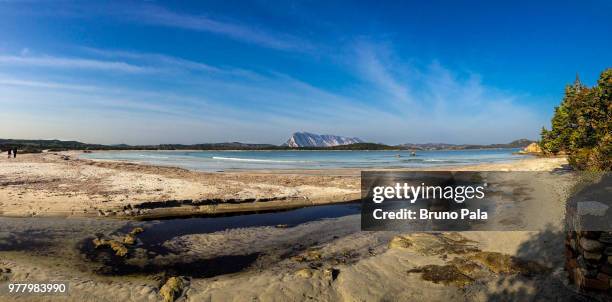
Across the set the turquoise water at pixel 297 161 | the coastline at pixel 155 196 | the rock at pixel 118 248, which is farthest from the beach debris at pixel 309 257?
the turquoise water at pixel 297 161

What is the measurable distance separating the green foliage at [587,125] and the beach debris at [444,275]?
366 inches

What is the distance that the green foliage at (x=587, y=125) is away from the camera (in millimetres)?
13367

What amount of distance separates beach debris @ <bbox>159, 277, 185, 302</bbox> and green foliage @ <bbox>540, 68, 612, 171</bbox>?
1586 centimetres

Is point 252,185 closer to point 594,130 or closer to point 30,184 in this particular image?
point 30,184

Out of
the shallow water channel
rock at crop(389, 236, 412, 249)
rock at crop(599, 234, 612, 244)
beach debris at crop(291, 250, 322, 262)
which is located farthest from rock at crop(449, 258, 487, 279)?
the shallow water channel

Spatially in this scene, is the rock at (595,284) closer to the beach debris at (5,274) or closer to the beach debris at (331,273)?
the beach debris at (331,273)

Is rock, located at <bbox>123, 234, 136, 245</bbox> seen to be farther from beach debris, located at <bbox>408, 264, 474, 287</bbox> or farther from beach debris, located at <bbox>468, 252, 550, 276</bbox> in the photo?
beach debris, located at <bbox>468, 252, 550, 276</bbox>

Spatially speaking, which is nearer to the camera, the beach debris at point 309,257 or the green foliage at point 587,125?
the beach debris at point 309,257

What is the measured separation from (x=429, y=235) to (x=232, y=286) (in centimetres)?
717

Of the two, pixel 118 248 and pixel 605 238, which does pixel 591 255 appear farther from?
pixel 118 248

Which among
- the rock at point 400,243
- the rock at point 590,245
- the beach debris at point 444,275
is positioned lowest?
the beach debris at point 444,275

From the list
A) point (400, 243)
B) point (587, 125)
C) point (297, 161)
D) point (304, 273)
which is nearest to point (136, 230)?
point (304, 273)

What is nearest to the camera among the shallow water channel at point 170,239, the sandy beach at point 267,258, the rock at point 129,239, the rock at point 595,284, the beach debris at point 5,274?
the rock at point 595,284

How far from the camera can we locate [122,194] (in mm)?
21234
